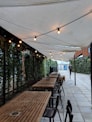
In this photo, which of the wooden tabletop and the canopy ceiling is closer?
the canopy ceiling

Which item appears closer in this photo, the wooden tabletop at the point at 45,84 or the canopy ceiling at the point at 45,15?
the canopy ceiling at the point at 45,15

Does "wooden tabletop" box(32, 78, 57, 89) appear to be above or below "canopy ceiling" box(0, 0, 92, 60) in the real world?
below

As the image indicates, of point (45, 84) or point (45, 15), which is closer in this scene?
point (45, 15)

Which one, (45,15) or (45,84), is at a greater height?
(45,15)

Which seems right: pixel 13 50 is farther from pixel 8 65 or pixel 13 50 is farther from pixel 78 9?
pixel 78 9

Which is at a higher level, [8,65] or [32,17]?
[32,17]

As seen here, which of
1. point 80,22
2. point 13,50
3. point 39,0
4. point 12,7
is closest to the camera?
point 39,0

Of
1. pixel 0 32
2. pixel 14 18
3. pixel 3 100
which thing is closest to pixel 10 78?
pixel 3 100

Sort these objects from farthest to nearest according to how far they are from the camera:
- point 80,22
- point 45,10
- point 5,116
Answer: point 80,22 < point 45,10 < point 5,116

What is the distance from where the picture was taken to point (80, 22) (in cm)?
515

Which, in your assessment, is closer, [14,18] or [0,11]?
[0,11]

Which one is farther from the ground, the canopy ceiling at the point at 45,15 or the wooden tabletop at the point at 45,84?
the canopy ceiling at the point at 45,15

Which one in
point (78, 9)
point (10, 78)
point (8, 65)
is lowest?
point (10, 78)

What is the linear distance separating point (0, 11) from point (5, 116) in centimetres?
199
